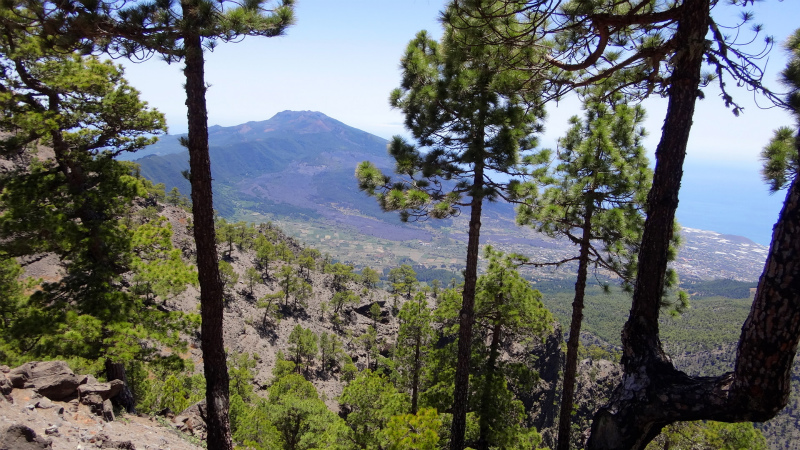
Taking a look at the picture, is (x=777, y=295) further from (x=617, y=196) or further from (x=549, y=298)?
(x=549, y=298)

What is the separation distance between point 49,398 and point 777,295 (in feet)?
30.8

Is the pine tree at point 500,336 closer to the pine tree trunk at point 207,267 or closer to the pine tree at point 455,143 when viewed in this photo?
the pine tree at point 455,143

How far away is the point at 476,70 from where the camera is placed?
7754 mm

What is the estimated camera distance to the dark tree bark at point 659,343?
2.66 metres

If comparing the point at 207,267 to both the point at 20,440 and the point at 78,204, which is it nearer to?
the point at 20,440

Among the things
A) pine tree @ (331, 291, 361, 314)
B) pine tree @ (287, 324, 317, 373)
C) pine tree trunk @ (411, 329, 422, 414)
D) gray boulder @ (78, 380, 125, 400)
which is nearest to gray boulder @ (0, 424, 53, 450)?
gray boulder @ (78, 380, 125, 400)

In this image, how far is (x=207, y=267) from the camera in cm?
629

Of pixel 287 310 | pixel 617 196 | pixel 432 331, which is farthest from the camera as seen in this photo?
pixel 287 310

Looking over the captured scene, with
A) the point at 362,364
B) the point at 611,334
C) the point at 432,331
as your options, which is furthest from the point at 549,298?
the point at 432,331

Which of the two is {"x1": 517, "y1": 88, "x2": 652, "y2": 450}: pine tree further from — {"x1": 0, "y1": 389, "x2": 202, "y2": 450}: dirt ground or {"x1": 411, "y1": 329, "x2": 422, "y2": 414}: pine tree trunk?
{"x1": 0, "y1": 389, "x2": 202, "y2": 450}: dirt ground

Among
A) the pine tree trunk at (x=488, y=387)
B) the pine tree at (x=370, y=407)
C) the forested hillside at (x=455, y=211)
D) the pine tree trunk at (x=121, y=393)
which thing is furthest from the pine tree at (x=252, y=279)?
the pine tree trunk at (x=488, y=387)

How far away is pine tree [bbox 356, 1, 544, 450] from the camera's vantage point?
310 inches

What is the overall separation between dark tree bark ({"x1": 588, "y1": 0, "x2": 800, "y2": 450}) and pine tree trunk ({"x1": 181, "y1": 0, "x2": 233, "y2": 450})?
5605 mm

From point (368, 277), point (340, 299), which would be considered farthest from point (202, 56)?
point (368, 277)
